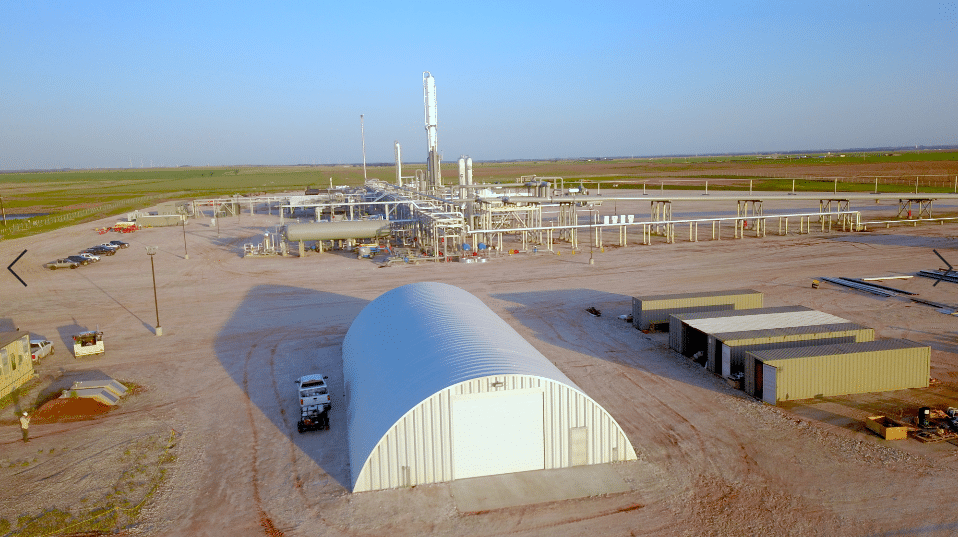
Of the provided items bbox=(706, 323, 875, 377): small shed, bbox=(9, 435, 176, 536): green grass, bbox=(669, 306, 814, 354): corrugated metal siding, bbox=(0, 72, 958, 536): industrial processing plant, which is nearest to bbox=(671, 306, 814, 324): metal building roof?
bbox=(669, 306, 814, 354): corrugated metal siding

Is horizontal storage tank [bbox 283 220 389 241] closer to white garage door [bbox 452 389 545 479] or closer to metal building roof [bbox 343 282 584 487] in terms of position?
metal building roof [bbox 343 282 584 487]

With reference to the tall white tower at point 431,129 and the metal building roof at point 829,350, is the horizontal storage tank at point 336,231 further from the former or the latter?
the metal building roof at point 829,350

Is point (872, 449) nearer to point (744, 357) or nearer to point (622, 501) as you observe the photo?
point (744, 357)

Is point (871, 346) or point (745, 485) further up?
point (871, 346)

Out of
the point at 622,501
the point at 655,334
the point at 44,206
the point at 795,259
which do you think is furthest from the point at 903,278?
the point at 44,206

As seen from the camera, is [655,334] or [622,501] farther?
[655,334]

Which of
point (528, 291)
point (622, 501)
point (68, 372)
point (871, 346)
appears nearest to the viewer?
point (622, 501)

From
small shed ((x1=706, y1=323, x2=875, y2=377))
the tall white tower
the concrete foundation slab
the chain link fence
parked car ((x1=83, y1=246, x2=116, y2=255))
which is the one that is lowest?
the concrete foundation slab

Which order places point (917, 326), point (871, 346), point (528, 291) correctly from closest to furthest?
point (871, 346), point (917, 326), point (528, 291)
